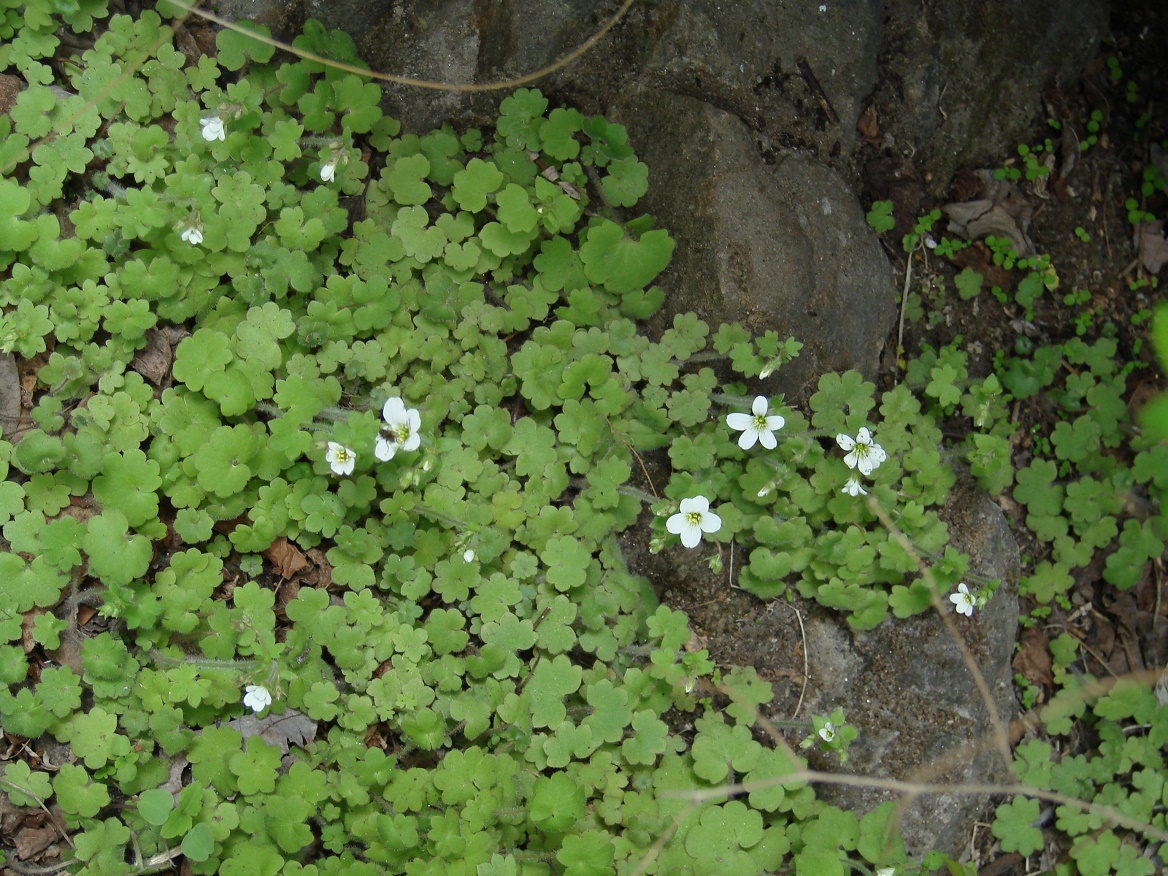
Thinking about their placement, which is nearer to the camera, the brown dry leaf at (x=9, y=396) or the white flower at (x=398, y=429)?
the white flower at (x=398, y=429)

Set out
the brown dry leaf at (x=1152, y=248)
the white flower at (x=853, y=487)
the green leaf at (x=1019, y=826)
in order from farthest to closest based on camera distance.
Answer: the brown dry leaf at (x=1152, y=248) → the green leaf at (x=1019, y=826) → the white flower at (x=853, y=487)

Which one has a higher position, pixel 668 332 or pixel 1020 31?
pixel 1020 31

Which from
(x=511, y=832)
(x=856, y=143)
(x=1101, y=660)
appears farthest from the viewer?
(x=1101, y=660)

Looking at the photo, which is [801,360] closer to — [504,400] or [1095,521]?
[504,400]

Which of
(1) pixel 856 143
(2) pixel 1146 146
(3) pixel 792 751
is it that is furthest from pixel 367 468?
(2) pixel 1146 146

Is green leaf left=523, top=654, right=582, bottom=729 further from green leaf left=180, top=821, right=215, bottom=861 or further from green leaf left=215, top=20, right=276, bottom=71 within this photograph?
green leaf left=215, top=20, right=276, bottom=71

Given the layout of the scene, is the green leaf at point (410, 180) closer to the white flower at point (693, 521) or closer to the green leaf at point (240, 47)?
the green leaf at point (240, 47)

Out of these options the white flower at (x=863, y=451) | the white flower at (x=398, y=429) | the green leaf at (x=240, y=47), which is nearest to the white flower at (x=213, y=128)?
the green leaf at (x=240, y=47)
